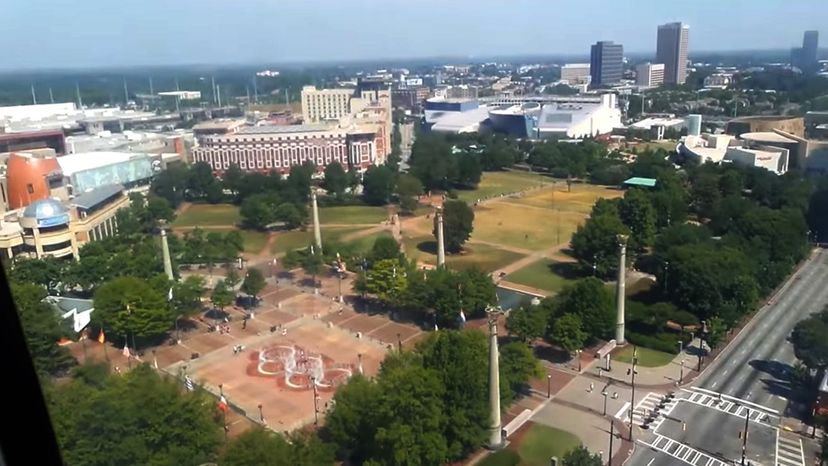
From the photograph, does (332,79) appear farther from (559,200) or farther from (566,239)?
(566,239)

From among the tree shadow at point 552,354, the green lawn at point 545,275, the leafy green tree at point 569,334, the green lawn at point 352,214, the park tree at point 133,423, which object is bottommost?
the green lawn at point 545,275

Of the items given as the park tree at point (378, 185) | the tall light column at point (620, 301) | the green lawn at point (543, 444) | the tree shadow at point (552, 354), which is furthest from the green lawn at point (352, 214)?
the green lawn at point (543, 444)

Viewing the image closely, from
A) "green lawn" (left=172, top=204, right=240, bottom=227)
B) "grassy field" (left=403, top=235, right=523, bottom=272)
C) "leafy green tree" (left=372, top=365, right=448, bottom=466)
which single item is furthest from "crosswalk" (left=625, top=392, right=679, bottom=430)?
"green lawn" (left=172, top=204, right=240, bottom=227)

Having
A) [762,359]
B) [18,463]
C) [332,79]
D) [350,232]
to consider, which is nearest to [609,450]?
[762,359]

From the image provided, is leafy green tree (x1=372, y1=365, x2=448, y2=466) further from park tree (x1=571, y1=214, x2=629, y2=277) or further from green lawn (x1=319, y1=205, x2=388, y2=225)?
green lawn (x1=319, y1=205, x2=388, y2=225)

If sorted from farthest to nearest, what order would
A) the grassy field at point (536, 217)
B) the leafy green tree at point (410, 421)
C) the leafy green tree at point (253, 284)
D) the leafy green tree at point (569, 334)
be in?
the grassy field at point (536, 217) < the leafy green tree at point (253, 284) < the leafy green tree at point (569, 334) < the leafy green tree at point (410, 421)

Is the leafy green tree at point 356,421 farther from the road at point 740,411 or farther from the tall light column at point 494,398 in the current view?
the road at point 740,411
